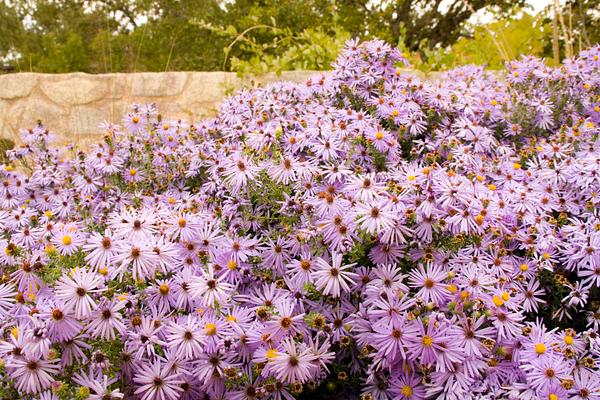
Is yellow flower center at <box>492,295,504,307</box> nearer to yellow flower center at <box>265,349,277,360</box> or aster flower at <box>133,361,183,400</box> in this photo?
yellow flower center at <box>265,349,277,360</box>

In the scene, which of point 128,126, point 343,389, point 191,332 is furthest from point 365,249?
point 128,126

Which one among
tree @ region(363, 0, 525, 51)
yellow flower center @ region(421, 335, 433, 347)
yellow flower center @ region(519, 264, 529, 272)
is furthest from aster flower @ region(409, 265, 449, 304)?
tree @ region(363, 0, 525, 51)

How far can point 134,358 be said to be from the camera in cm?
124

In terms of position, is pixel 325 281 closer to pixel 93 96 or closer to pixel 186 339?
pixel 186 339

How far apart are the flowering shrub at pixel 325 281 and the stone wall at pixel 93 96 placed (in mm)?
2188

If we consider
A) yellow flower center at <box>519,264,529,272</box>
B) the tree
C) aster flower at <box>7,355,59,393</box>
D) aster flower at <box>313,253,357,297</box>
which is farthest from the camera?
the tree

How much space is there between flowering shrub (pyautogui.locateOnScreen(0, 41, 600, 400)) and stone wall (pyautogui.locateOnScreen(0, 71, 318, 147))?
2188 millimetres

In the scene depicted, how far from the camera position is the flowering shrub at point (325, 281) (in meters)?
1.21

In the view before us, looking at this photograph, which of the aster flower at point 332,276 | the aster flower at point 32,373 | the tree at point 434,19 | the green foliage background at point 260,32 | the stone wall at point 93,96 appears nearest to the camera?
the aster flower at point 32,373

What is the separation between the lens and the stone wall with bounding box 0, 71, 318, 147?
13.8 feet

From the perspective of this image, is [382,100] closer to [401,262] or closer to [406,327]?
[401,262]

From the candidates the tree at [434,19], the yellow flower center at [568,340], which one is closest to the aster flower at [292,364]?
the yellow flower center at [568,340]

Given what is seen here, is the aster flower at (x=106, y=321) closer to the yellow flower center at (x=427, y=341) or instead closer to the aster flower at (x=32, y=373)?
the aster flower at (x=32, y=373)

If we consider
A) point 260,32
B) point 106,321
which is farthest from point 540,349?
point 260,32
